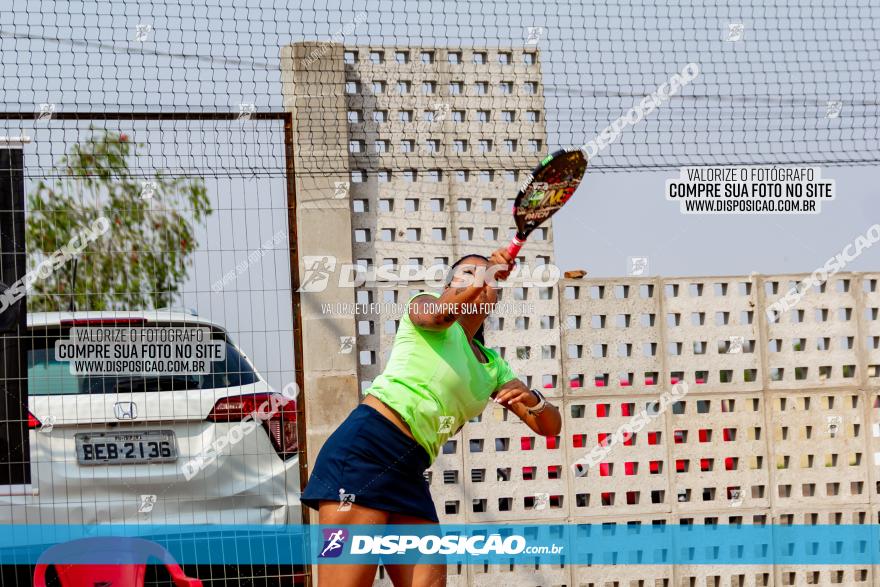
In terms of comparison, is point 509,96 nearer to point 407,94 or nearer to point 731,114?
point 407,94

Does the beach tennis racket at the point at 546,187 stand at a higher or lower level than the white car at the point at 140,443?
higher

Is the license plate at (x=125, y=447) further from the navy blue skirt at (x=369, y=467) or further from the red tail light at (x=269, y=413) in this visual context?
the navy blue skirt at (x=369, y=467)

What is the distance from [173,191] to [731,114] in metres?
3.62

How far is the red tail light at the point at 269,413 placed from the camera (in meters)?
6.02

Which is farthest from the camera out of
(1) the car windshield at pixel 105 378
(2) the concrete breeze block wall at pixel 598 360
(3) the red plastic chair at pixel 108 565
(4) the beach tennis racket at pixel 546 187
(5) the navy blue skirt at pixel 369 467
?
(2) the concrete breeze block wall at pixel 598 360

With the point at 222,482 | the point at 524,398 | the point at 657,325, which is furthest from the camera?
the point at 657,325

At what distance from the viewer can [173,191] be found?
723 cm

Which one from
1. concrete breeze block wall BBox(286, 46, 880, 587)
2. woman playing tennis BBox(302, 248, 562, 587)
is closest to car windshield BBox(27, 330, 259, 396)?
concrete breeze block wall BBox(286, 46, 880, 587)

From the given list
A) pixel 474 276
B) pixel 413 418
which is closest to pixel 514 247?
pixel 474 276

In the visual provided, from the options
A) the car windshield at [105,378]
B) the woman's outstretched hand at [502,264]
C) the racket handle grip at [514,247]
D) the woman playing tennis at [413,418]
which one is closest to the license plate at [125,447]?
the car windshield at [105,378]

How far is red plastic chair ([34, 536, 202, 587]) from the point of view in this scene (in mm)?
5965

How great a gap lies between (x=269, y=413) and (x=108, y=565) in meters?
1.20

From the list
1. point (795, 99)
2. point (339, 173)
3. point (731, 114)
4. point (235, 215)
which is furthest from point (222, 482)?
point (795, 99)

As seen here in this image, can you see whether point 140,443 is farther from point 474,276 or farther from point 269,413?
point 474,276
